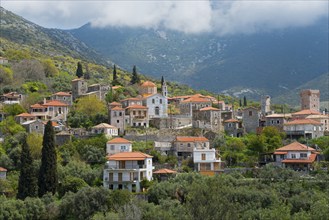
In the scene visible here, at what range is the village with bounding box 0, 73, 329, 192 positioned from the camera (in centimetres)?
7475

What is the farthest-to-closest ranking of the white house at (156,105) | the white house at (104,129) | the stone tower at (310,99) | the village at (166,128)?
the stone tower at (310,99)
the white house at (156,105)
the white house at (104,129)
the village at (166,128)

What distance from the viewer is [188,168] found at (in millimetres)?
77312

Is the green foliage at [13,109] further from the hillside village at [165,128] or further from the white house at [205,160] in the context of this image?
the white house at [205,160]

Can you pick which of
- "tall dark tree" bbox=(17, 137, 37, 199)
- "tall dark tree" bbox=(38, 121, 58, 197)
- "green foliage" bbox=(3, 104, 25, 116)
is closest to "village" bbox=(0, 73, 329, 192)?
"green foliage" bbox=(3, 104, 25, 116)

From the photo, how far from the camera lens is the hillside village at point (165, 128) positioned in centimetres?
7519

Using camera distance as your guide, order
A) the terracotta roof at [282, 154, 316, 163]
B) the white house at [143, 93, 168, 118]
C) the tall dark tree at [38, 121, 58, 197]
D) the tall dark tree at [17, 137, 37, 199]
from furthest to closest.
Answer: the white house at [143, 93, 168, 118], the terracotta roof at [282, 154, 316, 163], the tall dark tree at [38, 121, 58, 197], the tall dark tree at [17, 137, 37, 199]

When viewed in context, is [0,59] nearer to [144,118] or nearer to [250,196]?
[144,118]

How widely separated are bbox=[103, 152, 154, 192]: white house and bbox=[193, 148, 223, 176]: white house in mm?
6387

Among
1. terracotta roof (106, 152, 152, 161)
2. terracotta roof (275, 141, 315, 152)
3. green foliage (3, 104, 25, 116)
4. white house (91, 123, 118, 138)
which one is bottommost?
terracotta roof (106, 152, 152, 161)

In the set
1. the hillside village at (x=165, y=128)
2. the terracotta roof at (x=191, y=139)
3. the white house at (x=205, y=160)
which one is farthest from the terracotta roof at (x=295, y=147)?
the terracotta roof at (x=191, y=139)

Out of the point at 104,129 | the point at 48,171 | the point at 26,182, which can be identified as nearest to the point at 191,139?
the point at 104,129

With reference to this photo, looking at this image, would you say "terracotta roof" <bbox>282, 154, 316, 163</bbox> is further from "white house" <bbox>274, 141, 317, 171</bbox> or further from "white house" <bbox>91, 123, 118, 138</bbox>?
"white house" <bbox>91, 123, 118, 138</bbox>

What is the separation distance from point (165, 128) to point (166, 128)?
0.15 metres

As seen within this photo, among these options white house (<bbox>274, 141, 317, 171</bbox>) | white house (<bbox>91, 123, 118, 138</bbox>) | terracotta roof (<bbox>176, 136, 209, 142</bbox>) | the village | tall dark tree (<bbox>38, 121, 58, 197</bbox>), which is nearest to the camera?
tall dark tree (<bbox>38, 121, 58, 197</bbox>)
